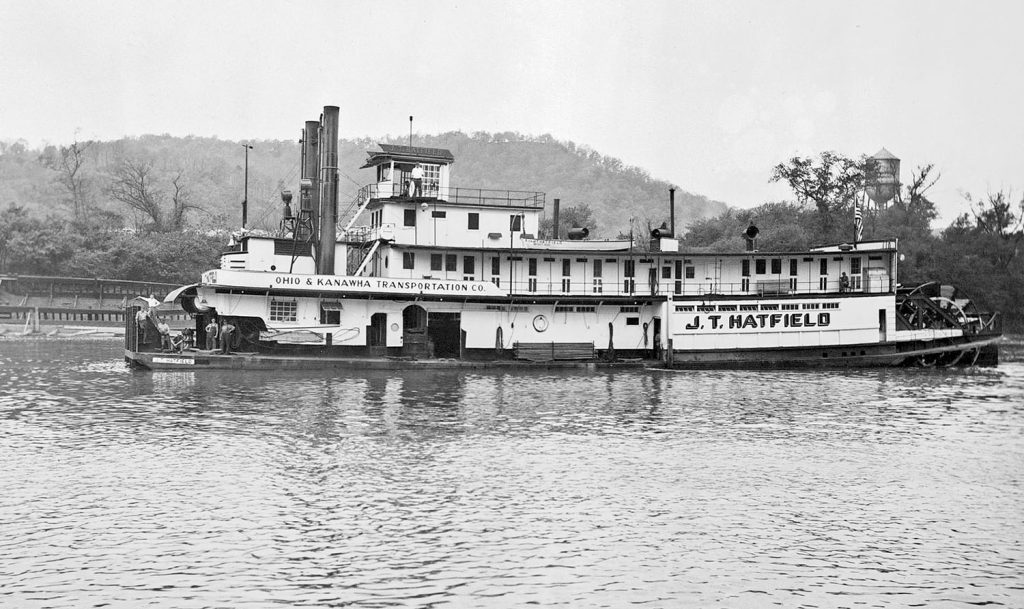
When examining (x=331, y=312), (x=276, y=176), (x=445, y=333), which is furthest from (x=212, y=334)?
(x=276, y=176)

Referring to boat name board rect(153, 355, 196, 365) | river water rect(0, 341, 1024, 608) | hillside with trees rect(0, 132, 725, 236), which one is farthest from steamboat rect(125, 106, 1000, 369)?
hillside with trees rect(0, 132, 725, 236)

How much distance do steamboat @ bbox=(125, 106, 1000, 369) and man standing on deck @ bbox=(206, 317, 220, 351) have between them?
0.68 metres

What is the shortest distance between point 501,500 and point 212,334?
22.7 meters

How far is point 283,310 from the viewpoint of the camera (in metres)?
37.8

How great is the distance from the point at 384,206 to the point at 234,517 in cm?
2571

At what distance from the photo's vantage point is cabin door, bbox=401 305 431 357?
39500 millimetres

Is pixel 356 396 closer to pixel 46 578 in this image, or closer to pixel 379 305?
pixel 379 305

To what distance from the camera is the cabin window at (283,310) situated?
123 feet

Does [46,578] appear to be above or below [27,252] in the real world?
below

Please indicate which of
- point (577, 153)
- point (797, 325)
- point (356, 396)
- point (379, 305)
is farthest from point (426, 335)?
point (577, 153)

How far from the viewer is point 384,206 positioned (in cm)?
4072

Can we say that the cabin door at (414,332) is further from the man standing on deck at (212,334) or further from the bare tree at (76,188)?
the bare tree at (76,188)

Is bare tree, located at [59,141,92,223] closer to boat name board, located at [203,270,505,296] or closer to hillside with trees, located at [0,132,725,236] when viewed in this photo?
hillside with trees, located at [0,132,725,236]

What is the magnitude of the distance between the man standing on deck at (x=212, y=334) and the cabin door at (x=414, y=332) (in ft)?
23.9
